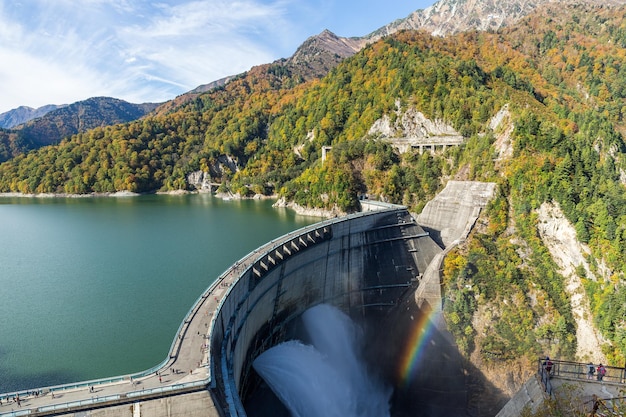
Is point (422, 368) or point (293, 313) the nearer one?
point (293, 313)

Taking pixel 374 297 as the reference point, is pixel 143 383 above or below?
above

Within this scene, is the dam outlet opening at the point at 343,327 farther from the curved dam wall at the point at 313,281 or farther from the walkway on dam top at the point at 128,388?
the walkway on dam top at the point at 128,388

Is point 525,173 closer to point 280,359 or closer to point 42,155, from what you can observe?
point 280,359

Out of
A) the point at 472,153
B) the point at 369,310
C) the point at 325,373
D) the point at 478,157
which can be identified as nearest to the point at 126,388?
the point at 325,373

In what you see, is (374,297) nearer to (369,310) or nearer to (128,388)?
(369,310)

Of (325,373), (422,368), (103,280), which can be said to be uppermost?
(103,280)

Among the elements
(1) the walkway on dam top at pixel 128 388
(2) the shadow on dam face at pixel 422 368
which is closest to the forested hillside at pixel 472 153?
(2) the shadow on dam face at pixel 422 368
